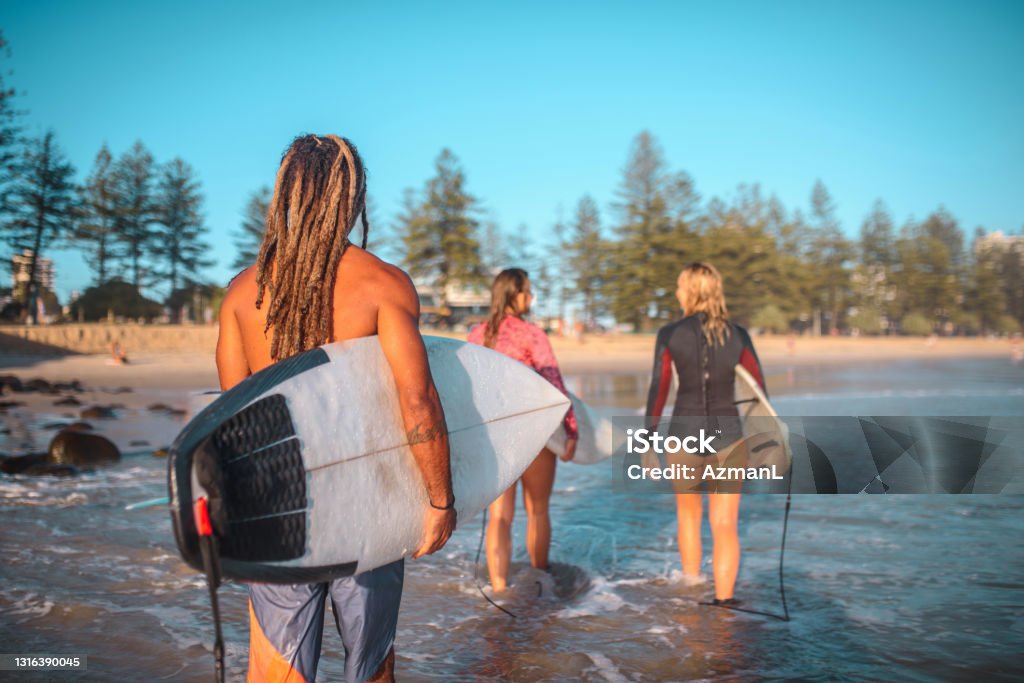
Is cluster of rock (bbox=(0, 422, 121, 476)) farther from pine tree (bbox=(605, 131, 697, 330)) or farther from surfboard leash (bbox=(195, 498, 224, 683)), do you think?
pine tree (bbox=(605, 131, 697, 330))

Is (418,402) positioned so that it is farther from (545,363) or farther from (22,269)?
(22,269)

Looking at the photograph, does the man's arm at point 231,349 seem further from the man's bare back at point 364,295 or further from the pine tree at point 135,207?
the pine tree at point 135,207

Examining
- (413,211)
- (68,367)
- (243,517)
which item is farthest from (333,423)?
(413,211)

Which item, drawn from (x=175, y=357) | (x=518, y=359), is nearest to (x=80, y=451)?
(x=518, y=359)

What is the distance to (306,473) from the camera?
1.88 metres

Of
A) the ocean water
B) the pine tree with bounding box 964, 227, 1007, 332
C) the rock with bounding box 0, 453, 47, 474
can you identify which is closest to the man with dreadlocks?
the ocean water

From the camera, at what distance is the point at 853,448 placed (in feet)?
12.1

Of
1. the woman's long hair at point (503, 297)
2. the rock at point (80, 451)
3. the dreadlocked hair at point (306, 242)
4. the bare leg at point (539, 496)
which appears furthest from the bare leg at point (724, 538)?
the rock at point (80, 451)

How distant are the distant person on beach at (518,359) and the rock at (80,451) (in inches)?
235

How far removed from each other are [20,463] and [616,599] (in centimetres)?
667

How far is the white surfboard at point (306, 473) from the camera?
67.7 inches

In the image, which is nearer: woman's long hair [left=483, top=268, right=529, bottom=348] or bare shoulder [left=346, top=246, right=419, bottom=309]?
bare shoulder [left=346, top=246, right=419, bottom=309]

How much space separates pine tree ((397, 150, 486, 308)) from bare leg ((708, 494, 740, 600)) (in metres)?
43.7

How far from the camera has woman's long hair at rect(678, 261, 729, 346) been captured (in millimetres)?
3965
